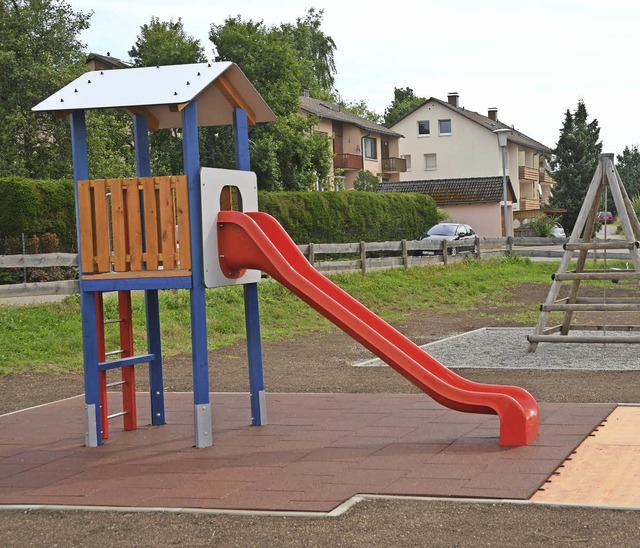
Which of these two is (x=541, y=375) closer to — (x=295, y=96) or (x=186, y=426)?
(x=186, y=426)

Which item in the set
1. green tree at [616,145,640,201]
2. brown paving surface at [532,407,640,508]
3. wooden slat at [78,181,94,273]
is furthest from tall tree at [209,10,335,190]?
green tree at [616,145,640,201]

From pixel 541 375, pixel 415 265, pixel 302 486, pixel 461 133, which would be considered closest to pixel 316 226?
pixel 415 265

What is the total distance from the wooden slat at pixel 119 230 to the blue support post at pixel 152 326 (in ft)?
2.90

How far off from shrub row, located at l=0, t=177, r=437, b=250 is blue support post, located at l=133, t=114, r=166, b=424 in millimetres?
14048

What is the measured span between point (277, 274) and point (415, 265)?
20.0 meters

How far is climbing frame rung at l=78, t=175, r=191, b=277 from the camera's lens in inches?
333

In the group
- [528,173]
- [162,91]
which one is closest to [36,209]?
[162,91]

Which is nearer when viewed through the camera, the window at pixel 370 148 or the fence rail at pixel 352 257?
the fence rail at pixel 352 257

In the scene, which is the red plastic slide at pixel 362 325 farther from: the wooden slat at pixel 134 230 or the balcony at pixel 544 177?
the balcony at pixel 544 177

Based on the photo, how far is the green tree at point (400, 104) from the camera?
114 metres

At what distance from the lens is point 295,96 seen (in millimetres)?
44812

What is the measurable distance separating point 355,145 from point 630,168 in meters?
68.9

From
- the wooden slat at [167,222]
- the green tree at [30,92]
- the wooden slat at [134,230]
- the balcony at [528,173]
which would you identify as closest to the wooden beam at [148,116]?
the wooden slat at [134,230]

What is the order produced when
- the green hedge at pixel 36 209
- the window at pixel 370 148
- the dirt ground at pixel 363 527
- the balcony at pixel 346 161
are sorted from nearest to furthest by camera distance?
the dirt ground at pixel 363 527 → the green hedge at pixel 36 209 → the balcony at pixel 346 161 → the window at pixel 370 148
